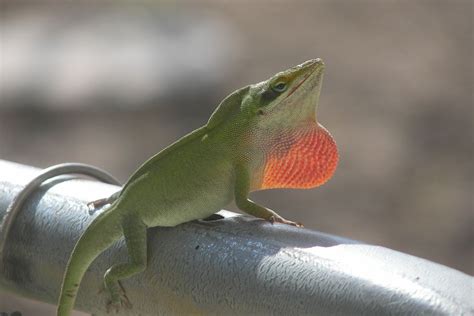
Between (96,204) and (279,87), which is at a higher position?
(279,87)

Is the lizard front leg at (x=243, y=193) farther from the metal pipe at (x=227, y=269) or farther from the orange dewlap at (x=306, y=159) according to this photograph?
the metal pipe at (x=227, y=269)

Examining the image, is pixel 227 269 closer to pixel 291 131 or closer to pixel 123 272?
pixel 123 272

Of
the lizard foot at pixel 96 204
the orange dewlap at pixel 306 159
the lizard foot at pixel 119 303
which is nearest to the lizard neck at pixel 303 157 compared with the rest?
Answer: the orange dewlap at pixel 306 159

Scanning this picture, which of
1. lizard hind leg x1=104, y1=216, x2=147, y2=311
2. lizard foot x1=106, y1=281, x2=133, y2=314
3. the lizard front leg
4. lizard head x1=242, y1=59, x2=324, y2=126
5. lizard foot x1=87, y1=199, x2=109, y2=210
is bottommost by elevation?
lizard foot x1=106, y1=281, x2=133, y2=314

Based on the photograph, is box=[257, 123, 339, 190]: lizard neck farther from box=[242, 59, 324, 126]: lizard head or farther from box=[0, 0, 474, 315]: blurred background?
box=[0, 0, 474, 315]: blurred background

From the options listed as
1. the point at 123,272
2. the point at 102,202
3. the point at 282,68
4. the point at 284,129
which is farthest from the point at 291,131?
the point at 282,68

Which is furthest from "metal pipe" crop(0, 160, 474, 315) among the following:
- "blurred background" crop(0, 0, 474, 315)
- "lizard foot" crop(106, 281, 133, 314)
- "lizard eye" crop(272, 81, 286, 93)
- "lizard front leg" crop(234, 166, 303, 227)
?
"blurred background" crop(0, 0, 474, 315)

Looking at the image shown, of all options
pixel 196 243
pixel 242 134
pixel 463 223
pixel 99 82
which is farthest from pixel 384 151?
pixel 196 243
